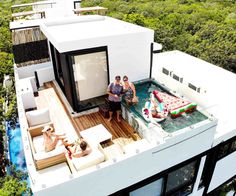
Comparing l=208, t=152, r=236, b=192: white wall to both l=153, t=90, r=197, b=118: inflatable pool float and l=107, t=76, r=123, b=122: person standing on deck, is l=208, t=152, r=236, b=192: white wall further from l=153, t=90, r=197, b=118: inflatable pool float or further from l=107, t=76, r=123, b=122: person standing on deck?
l=107, t=76, r=123, b=122: person standing on deck

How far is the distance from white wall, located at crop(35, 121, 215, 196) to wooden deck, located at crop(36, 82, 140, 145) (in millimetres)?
1099

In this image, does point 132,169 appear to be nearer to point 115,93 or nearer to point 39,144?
point 115,93

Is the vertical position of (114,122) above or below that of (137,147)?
below

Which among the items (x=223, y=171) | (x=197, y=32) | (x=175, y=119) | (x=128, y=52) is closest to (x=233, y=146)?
(x=223, y=171)

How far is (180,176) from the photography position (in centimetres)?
728

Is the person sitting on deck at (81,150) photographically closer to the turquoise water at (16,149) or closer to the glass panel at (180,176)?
the glass panel at (180,176)

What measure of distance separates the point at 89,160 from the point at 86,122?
8.00ft

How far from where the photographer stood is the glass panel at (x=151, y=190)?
21.2ft

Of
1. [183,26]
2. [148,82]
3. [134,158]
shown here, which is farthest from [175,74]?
[183,26]

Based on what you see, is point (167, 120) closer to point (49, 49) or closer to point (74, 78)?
point (74, 78)

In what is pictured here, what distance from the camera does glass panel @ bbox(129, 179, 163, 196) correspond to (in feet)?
21.2

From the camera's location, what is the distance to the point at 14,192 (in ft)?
28.7

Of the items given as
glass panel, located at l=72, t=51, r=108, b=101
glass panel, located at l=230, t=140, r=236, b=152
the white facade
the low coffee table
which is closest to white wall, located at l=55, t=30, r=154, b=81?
the white facade

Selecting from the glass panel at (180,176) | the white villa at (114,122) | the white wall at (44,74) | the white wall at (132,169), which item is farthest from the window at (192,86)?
the white wall at (44,74)
